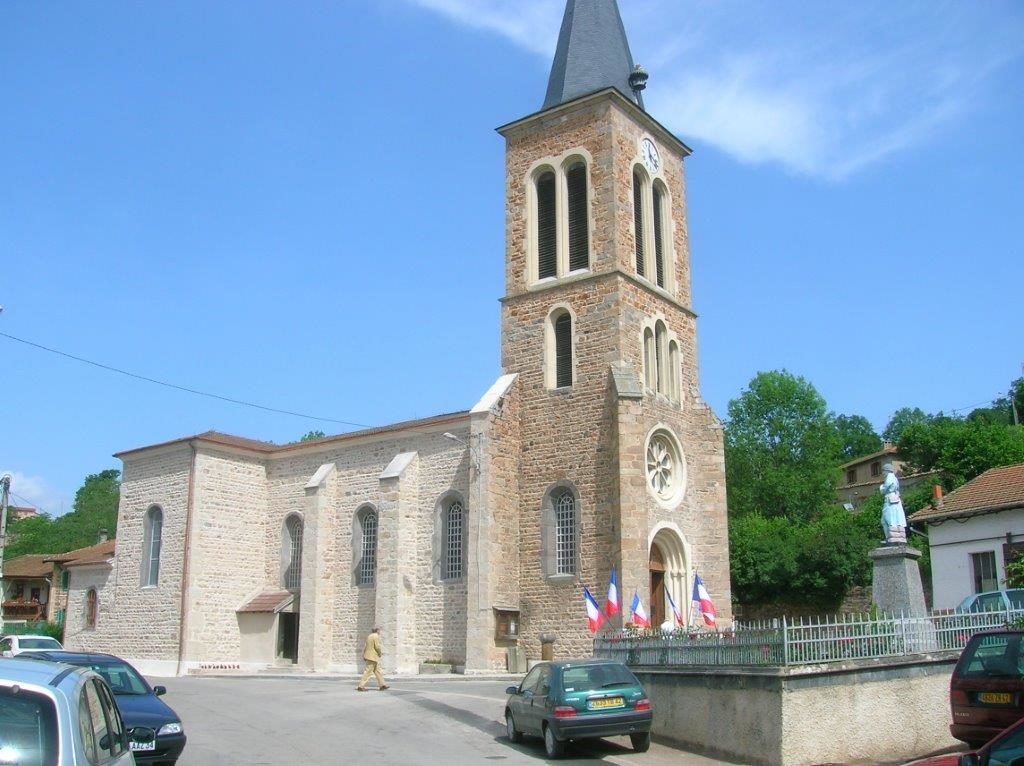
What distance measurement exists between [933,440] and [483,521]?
32.7m

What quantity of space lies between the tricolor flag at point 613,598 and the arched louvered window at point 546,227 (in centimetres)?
963

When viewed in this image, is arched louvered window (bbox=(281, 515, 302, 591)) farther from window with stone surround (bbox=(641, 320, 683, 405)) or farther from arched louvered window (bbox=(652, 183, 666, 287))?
arched louvered window (bbox=(652, 183, 666, 287))

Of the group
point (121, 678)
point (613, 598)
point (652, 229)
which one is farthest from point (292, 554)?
point (121, 678)

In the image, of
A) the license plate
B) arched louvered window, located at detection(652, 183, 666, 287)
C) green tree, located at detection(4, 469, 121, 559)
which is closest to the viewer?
the license plate

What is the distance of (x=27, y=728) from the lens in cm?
517

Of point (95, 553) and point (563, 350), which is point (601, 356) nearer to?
point (563, 350)

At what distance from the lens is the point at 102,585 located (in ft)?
120

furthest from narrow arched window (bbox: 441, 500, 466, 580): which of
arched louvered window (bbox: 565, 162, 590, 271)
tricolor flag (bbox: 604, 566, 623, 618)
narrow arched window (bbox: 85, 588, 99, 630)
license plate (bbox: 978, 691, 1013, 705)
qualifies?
license plate (bbox: 978, 691, 1013, 705)

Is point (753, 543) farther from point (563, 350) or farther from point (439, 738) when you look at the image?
point (439, 738)

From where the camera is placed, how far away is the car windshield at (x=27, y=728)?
5.07 meters

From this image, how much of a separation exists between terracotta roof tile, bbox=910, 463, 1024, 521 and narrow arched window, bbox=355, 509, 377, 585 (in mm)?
15739

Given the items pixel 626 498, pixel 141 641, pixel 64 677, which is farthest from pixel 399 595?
pixel 64 677

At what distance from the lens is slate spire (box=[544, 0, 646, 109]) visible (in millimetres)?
31109

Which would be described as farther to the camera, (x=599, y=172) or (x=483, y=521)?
(x=599, y=172)
